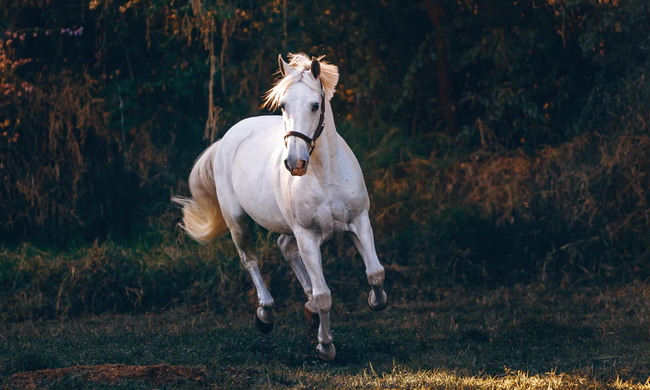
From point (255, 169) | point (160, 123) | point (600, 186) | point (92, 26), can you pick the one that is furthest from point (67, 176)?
point (600, 186)

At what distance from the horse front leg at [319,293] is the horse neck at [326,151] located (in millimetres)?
471

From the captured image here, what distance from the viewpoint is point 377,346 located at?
6012mm

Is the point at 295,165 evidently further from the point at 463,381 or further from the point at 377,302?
the point at 463,381

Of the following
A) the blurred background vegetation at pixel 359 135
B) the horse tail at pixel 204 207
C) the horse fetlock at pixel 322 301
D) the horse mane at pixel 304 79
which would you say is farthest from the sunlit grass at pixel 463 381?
the blurred background vegetation at pixel 359 135

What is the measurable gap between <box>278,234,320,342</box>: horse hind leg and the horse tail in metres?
0.97

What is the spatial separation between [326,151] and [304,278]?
149cm

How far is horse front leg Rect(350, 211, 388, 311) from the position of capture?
18.0ft

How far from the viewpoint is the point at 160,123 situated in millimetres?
11461

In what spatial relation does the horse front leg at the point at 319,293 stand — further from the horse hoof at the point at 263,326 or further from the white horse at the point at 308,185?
the horse hoof at the point at 263,326

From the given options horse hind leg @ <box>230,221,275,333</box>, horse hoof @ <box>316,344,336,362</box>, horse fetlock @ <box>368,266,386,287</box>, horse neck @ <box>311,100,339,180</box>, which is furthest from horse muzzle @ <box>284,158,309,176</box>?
horse hind leg @ <box>230,221,275,333</box>

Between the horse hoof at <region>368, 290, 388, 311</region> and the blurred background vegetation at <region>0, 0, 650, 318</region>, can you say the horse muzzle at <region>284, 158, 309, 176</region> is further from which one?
the blurred background vegetation at <region>0, 0, 650, 318</region>

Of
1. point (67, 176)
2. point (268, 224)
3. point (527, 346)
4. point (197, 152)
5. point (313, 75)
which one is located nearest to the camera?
point (313, 75)

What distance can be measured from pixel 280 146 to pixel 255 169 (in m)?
0.51

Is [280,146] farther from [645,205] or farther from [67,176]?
[67,176]
